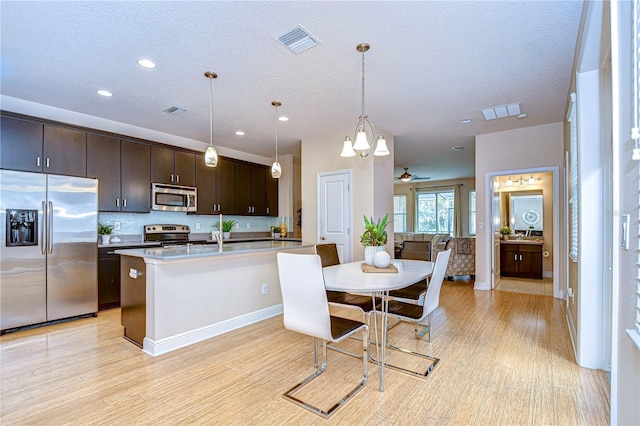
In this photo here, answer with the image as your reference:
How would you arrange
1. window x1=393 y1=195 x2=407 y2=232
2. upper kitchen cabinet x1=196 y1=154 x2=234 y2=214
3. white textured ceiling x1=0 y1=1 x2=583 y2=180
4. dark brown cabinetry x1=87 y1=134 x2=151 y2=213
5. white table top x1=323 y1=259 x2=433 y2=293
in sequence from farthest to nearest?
window x1=393 y1=195 x2=407 y2=232
upper kitchen cabinet x1=196 y1=154 x2=234 y2=214
dark brown cabinetry x1=87 y1=134 x2=151 y2=213
white textured ceiling x1=0 y1=1 x2=583 y2=180
white table top x1=323 y1=259 x2=433 y2=293

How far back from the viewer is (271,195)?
270 inches

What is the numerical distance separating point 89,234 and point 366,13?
3.99 m

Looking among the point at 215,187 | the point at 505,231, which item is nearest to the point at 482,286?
the point at 505,231

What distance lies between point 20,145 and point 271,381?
3822 mm

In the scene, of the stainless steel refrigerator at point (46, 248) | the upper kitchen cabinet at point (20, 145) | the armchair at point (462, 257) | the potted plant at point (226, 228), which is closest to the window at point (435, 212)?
the armchair at point (462, 257)

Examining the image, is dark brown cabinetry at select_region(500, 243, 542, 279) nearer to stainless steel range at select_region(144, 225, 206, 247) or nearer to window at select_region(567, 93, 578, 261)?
window at select_region(567, 93, 578, 261)

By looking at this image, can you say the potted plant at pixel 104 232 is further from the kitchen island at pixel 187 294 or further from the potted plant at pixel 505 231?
the potted plant at pixel 505 231

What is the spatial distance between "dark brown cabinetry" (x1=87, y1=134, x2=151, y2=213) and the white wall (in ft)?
17.7

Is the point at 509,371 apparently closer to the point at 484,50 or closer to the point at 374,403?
the point at 374,403

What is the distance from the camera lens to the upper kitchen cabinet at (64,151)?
3764 millimetres

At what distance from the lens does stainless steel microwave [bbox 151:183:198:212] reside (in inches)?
191

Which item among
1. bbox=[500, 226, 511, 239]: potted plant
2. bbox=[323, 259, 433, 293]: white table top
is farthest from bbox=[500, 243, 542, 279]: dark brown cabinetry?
bbox=[323, 259, 433, 293]: white table top

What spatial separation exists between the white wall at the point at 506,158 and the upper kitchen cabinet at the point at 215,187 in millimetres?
4482

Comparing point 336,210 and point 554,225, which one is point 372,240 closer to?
point 336,210
